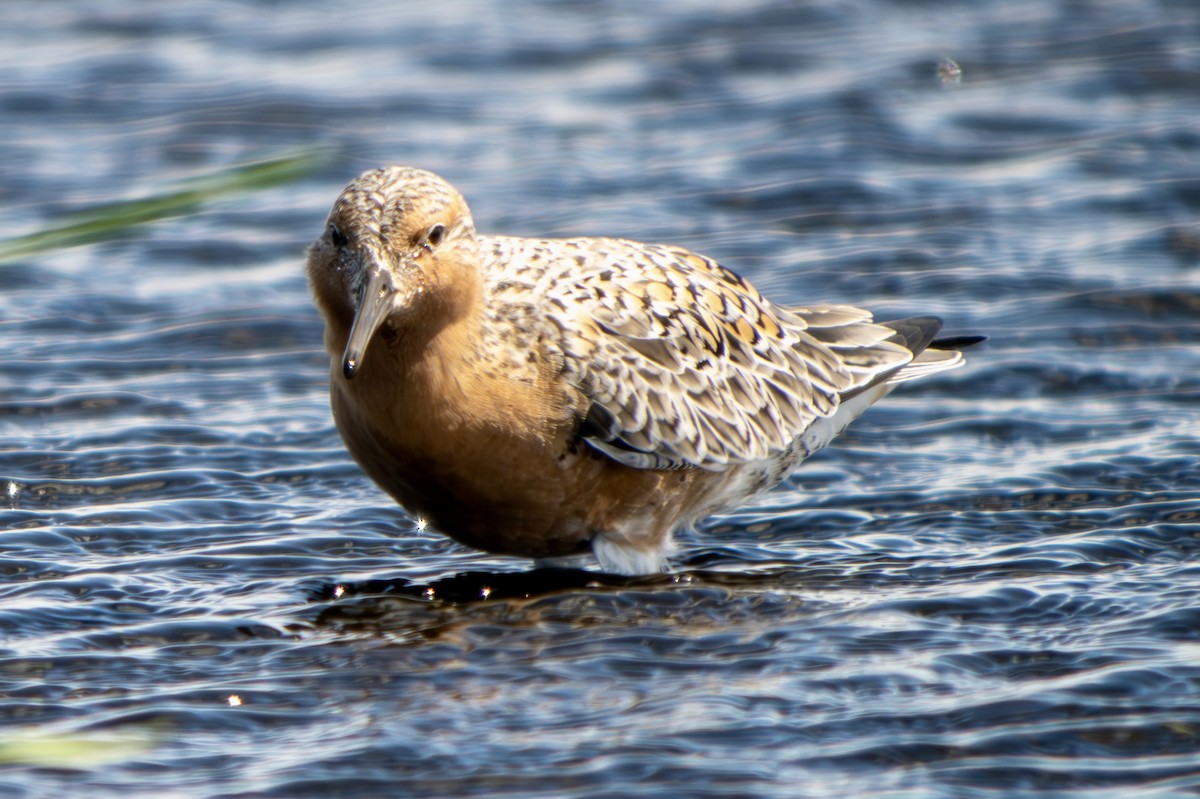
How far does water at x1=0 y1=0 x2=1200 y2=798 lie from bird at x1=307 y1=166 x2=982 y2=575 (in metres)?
0.37

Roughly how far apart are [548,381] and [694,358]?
1204 mm

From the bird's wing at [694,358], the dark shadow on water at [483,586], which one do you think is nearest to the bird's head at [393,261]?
the bird's wing at [694,358]

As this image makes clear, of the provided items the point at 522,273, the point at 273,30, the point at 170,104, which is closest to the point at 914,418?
the point at 522,273

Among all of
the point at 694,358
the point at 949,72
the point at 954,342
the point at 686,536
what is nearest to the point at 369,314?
the point at 694,358

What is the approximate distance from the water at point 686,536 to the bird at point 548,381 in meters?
0.37

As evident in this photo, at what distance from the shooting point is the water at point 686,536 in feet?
21.5

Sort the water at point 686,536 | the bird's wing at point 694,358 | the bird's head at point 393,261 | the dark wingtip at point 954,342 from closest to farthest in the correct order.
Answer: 1. the water at point 686,536
2. the bird's head at point 393,261
3. the bird's wing at point 694,358
4. the dark wingtip at point 954,342

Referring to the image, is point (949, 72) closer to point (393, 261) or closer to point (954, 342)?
point (954, 342)

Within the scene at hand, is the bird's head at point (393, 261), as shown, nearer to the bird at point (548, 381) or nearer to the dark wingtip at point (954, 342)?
the bird at point (548, 381)

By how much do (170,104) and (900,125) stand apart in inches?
241

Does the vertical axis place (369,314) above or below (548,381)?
above

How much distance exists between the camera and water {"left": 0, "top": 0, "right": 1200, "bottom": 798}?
21.5ft

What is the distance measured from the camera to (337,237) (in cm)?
738

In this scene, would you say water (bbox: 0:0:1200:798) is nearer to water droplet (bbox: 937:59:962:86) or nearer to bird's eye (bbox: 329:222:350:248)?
water droplet (bbox: 937:59:962:86)
